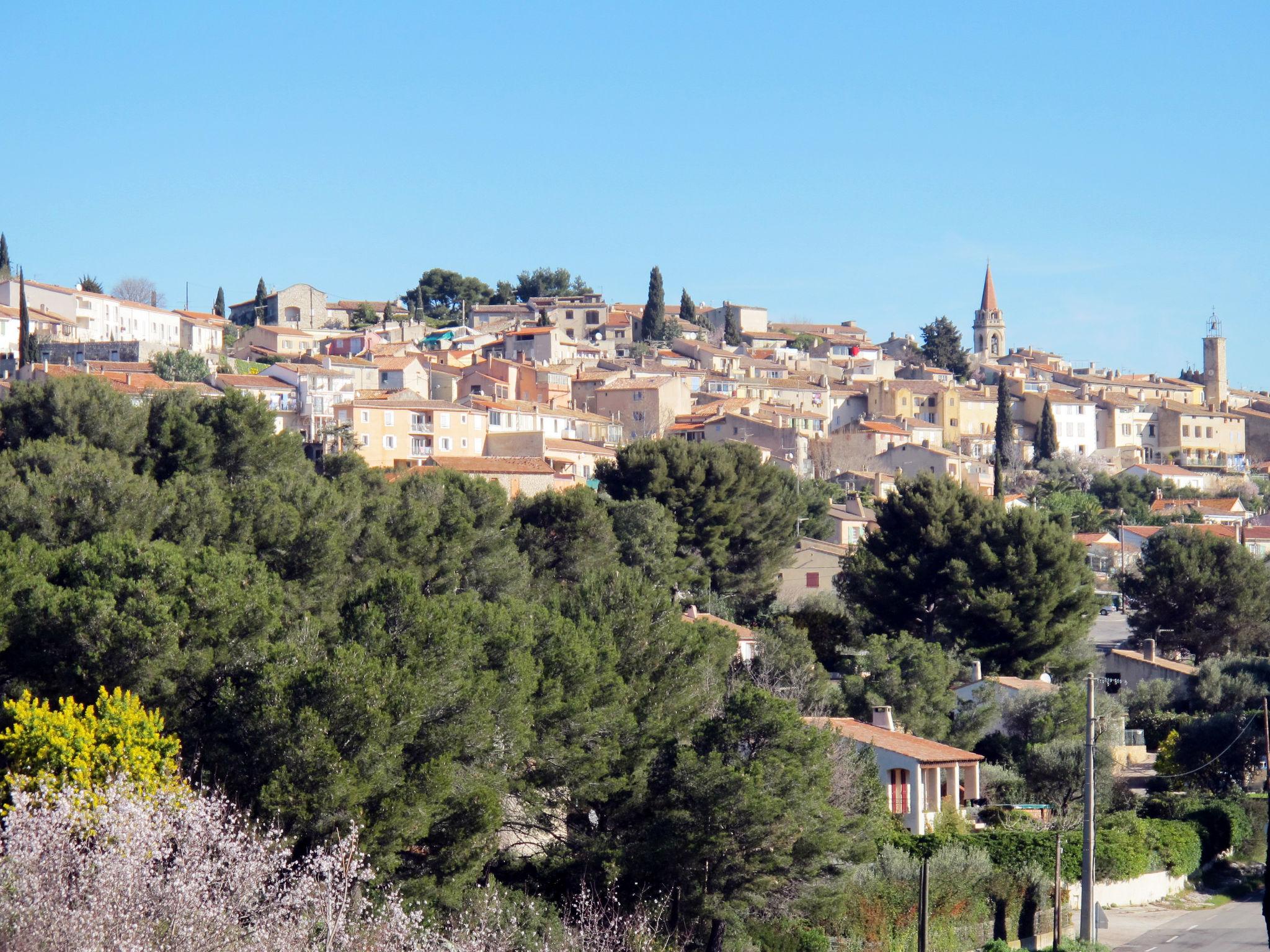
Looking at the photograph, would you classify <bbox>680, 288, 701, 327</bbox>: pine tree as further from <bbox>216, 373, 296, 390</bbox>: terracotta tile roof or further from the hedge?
the hedge

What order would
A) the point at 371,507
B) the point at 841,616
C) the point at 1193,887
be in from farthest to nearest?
1. the point at 841,616
2. the point at 371,507
3. the point at 1193,887

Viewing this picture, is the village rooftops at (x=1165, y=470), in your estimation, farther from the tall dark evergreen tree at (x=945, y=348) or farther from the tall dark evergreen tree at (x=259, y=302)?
the tall dark evergreen tree at (x=259, y=302)

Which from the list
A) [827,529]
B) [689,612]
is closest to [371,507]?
[689,612]

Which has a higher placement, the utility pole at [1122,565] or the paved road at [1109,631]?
the utility pole at [1122,565]

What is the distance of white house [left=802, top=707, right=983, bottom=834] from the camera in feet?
109

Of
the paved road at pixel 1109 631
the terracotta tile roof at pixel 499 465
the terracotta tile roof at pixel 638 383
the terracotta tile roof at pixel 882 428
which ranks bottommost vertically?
the paved road at pixel 1109 631

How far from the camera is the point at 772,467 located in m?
60.1

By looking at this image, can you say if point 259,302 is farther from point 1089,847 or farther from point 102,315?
point 1089,847

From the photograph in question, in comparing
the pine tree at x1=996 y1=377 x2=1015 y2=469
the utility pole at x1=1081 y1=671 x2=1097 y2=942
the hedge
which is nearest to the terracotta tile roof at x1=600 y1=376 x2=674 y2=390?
the pine tree at x1=996 y1=377 x2=1015 y2=469

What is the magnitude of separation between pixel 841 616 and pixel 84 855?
3410cm

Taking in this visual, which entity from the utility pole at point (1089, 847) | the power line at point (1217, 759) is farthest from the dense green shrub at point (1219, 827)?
the utility pole at point (1089, 847)

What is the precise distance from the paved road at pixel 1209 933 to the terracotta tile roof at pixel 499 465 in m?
34.4

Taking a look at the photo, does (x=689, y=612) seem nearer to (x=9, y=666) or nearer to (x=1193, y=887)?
(x=1193, y=887)

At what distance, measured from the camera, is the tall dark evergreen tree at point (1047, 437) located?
4124 inches
